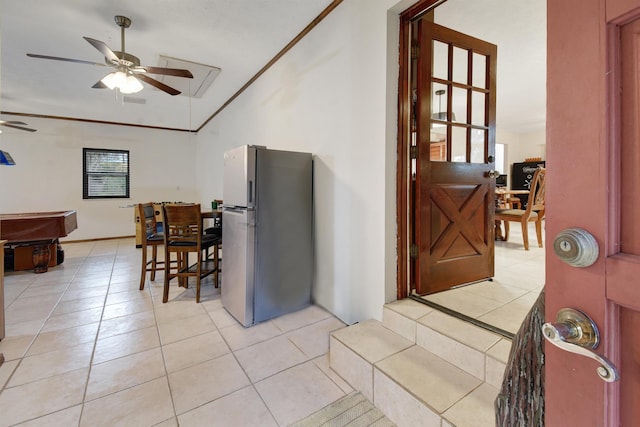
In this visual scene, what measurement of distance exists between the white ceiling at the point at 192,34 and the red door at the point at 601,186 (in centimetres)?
242

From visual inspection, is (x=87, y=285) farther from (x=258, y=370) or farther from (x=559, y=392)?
(x=559, y=392)

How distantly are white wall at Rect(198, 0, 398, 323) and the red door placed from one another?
1424 millimetres

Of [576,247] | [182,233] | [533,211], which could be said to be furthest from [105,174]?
[533,211]

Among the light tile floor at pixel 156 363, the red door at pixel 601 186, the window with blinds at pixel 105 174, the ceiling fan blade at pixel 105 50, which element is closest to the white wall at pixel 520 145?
the light tile floor at pixel 156 363

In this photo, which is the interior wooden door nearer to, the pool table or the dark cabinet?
the pool table

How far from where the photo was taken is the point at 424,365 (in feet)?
5.08

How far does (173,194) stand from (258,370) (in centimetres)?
643

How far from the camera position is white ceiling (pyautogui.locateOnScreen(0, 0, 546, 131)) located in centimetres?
245

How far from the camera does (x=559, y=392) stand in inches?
22.2

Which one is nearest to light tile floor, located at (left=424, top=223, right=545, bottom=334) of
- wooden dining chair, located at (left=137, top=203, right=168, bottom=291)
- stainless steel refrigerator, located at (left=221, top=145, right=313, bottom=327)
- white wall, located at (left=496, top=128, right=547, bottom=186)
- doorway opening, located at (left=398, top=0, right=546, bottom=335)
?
doorway opening, located at (left=398, top=0, right=546, bottom=335)

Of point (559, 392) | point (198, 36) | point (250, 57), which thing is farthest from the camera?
point (250, 57)

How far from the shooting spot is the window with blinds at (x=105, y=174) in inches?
246

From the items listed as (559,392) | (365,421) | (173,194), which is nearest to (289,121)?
(365,421)

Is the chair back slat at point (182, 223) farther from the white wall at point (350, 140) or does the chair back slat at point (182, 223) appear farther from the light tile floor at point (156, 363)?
the white wall at point (350, 140)
